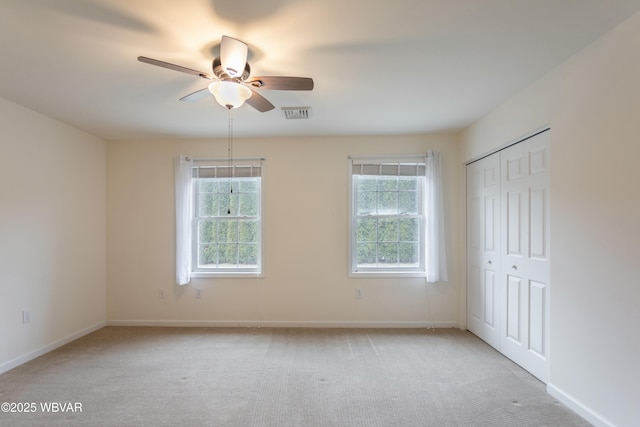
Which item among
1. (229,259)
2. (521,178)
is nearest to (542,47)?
(521,178)

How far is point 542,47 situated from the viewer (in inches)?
82.2

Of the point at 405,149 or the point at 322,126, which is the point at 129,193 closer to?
the point at 322,126

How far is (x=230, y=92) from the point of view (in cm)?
206

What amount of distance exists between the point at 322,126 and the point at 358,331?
8.31 feet

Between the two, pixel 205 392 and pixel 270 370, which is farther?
pixel 270 370

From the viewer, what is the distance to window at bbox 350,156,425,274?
13.5 ft

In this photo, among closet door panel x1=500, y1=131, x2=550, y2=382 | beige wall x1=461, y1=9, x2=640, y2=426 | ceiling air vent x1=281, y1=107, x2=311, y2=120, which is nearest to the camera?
beige wall x1=461, y1=9, x2=640, y2=426

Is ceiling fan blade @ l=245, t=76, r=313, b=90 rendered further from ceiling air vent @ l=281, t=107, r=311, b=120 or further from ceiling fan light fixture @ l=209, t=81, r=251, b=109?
ceiling air vent @ l=281, t=107, r=311, b=120

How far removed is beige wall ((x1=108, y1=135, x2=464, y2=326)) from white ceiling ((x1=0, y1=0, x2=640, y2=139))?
3.16 ft

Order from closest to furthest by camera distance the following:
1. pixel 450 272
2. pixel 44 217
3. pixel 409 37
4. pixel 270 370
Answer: pixel 409 37
pixel 270 370
pixel 44 217
pixel 450 272

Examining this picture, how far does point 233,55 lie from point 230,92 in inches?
10.8

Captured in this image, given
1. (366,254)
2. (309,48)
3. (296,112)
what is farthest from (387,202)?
(309,48)

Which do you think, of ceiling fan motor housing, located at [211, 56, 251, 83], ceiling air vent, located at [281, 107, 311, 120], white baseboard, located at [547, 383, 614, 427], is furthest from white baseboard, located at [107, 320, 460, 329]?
ceiling fan motor housing, located at [211, 56, 251, 83]

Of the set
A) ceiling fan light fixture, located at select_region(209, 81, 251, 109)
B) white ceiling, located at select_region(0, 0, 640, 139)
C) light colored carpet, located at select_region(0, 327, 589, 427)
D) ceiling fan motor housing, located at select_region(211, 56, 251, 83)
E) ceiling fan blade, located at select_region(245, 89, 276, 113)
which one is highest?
white ceiling, located at select_region(0, 0, 640, 139)
